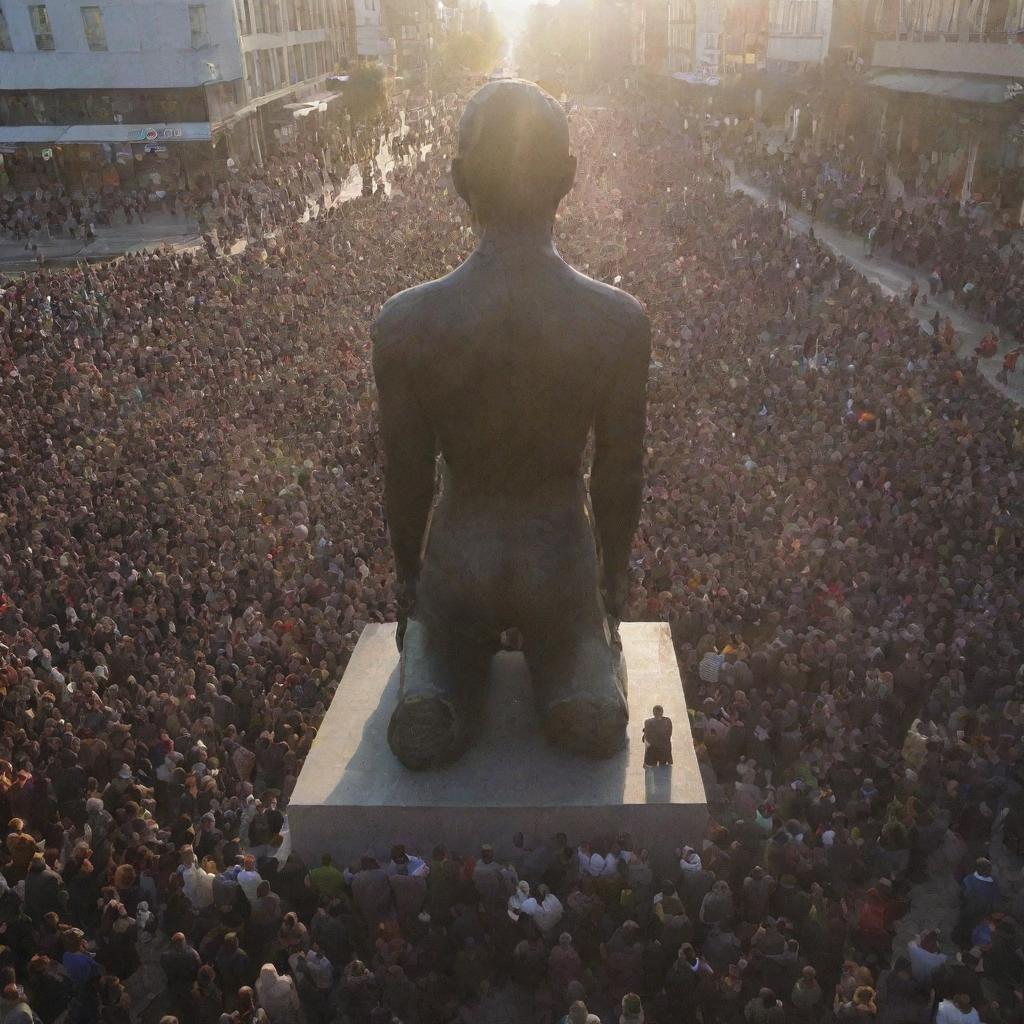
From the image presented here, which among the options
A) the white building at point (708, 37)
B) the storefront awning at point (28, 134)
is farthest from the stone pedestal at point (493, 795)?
the white building at point (708, 37)

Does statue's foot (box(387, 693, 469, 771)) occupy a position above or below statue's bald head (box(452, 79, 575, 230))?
below

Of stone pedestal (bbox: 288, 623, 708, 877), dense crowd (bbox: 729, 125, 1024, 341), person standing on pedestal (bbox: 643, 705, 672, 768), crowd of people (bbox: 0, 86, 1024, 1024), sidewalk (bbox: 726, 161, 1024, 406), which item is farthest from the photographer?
dense crowd (bbox: 729, 125, 1024, 341)

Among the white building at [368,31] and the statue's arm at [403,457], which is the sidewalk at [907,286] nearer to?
the statue's arm at [403,457]

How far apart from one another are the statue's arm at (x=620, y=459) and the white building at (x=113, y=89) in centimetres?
3834

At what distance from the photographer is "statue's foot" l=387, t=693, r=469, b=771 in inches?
222

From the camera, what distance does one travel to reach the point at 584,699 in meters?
5.62

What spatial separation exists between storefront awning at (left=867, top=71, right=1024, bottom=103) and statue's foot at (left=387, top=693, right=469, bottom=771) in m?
29.8

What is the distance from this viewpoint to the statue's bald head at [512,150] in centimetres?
507

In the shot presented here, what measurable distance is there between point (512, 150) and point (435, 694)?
2.92 m

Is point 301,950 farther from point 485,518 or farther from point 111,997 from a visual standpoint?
point 485,518

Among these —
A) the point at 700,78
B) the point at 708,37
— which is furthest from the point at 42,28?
the point at 708,37

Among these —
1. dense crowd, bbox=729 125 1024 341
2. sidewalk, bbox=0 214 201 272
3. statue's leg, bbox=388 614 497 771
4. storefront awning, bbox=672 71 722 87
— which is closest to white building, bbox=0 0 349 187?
sidewalk, bbox=0 214 201 272

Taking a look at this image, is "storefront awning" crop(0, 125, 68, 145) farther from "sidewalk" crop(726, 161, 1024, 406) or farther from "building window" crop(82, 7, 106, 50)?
"sidewalk" crop(726, 161, 1024, 406)

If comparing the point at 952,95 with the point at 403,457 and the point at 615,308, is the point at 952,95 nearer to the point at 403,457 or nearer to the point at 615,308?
the point at 615,308
